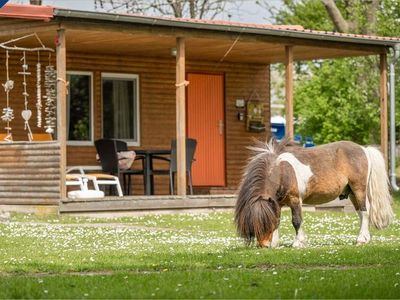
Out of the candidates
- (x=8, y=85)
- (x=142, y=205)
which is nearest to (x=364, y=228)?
(x=142, y=205)

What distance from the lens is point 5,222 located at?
18.0m

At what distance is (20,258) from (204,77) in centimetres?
1350

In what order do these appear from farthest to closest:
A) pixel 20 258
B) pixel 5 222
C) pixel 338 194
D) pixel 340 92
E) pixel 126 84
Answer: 1. pixel 340 92
2. pixel 126 84
3. pixel 5 222
4. pixel 338 194
5. pixel 20 258

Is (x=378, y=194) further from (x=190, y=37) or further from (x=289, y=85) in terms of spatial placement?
(x=289, y=85)

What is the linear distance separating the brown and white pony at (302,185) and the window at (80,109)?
34.0 feet

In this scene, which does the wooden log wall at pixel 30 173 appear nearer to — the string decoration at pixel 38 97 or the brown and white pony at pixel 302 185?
the string decoration at pixel 38 97

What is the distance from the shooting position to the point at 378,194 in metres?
13.6

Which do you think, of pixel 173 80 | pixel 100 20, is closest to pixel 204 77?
pixel 173 80

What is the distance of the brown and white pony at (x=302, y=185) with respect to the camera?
12.4 meters

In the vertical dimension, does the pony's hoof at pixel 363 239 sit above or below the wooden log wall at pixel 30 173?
below

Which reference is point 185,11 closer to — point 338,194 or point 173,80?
point 173,80

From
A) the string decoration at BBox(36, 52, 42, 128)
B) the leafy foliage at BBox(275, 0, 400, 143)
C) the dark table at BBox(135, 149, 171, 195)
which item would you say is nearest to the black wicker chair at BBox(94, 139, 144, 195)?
the dark table at BBox(135, 149, 171, 195)

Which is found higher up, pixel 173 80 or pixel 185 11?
pixel 185 11

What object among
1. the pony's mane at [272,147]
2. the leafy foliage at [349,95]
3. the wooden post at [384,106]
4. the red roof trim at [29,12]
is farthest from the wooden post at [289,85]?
the pony's mane at [272,147]
